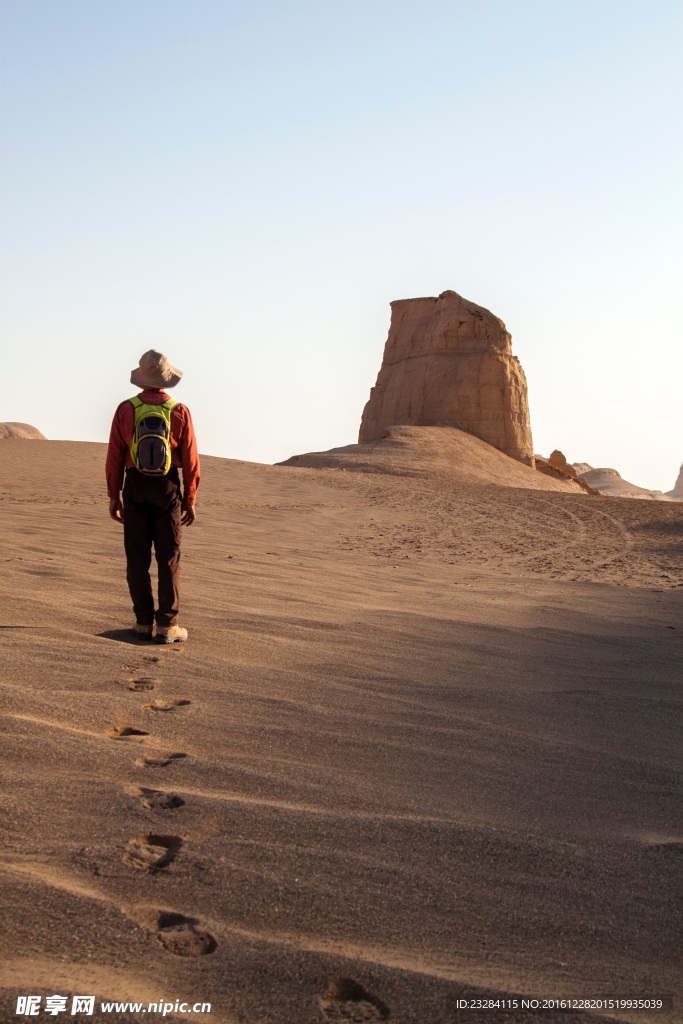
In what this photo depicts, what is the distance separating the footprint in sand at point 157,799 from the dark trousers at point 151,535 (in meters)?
2.22

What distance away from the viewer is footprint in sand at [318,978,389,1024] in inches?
83.1

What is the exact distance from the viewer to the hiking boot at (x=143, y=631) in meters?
5.35

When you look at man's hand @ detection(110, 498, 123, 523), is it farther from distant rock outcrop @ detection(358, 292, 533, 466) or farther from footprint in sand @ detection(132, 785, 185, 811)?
distant rock outcrop @ detection(358, 292, 533, 466)

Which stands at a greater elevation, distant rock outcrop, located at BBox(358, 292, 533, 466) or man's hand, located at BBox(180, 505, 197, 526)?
distant rock outcrop, located at BBox(358, 292, 533, 466)

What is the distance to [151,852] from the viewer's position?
276 cm

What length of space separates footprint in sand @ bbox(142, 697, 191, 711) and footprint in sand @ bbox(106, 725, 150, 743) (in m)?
0.27

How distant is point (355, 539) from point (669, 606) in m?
5.66

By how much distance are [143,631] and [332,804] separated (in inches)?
95.4

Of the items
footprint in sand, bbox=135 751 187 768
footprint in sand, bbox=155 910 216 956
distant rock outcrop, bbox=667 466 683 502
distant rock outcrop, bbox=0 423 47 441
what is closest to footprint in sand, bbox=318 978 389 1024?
footprint in sand, bbox=155 910 216 956

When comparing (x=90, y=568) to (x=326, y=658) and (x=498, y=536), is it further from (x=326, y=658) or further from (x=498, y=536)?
(x=498, y=536)

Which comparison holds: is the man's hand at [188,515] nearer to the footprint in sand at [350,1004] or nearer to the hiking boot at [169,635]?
the hiking boot at [169,635]

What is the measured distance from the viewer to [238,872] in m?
2.68

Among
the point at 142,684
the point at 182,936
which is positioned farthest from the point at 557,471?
the point at 182,936

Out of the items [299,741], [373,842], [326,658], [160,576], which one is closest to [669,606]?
[326,658]
